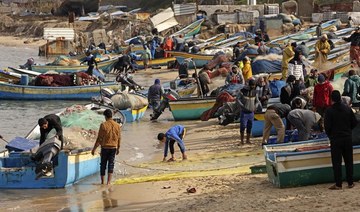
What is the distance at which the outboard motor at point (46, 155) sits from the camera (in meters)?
14.4

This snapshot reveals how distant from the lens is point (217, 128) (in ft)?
69.0

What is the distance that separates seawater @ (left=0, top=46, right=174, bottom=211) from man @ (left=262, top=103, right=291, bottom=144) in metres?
2.75

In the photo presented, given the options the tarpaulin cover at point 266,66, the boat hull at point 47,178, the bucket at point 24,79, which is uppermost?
the tarpaulin cover at point 266,66

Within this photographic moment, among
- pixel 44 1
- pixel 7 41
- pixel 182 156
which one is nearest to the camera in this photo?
pixel 182 156

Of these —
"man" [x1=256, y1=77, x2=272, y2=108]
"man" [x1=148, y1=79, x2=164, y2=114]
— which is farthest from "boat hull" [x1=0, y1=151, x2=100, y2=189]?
"man" [x1=148, y1=79, x2=164, y2=114]

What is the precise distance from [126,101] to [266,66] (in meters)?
5.65

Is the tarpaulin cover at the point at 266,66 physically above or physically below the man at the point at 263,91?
above

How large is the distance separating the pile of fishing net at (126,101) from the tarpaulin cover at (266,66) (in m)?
4.60

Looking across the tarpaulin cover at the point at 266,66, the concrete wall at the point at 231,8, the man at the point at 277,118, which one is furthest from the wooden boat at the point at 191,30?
the man at the point at 277,118

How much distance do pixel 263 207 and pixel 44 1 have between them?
91.6 metres

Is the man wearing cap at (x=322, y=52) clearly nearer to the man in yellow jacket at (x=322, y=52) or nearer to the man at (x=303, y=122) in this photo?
the man in yellow jacket at (x=322, y=52)

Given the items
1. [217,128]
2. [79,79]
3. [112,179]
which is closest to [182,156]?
[112,179]

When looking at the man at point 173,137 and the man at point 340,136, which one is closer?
the man at point 340,136

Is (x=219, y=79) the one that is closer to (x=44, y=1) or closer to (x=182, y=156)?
(x=182, y=156)
